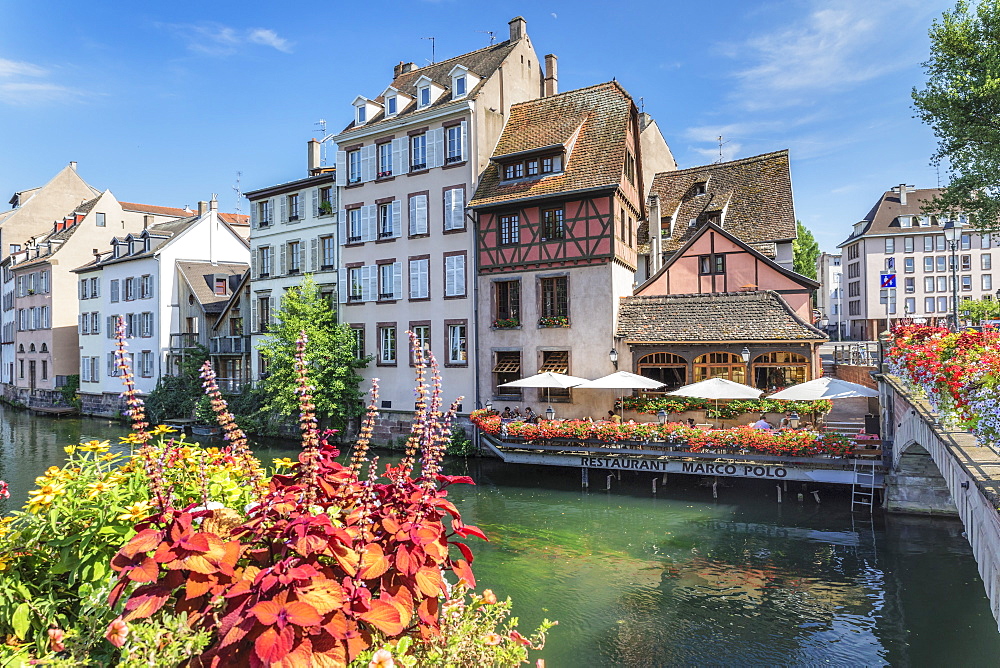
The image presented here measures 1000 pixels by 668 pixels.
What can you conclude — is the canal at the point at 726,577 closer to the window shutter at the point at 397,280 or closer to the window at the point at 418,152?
the window shutter at the point at 397,280

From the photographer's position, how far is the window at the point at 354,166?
29.0m

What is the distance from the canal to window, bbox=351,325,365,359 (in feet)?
36.3

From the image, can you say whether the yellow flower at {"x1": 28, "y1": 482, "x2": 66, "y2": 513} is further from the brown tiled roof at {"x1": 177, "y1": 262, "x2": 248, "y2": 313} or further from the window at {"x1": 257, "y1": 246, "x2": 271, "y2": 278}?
the brown tiled roof at {"x1": 177, "y1": 262, "x2": 248, "y2": 313}

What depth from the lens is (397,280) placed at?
27562mm

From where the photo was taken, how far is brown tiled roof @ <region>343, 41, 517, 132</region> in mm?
27359

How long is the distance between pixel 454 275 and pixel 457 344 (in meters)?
2.76

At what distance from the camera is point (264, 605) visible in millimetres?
2555

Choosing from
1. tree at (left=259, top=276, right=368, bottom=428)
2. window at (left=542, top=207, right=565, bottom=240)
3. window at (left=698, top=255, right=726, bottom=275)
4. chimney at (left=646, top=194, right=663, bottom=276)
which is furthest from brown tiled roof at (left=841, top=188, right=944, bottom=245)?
tree at (left=259, top=276, right=368, bottom=428)

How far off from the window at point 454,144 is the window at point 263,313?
12330 mm

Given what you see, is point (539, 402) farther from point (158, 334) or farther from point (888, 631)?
point (158, 334)

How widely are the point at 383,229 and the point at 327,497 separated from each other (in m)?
25.7

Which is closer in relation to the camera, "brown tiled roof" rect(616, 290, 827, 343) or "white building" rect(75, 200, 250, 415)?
"brown tiled roof" rect(616, 290, 827, 343)

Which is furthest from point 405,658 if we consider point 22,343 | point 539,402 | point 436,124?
point 22,343

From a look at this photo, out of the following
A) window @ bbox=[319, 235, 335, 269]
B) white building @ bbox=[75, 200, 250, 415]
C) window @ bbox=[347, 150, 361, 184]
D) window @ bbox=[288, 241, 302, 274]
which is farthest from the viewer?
white building @ bbox=[75, 200, 250, 415]
